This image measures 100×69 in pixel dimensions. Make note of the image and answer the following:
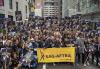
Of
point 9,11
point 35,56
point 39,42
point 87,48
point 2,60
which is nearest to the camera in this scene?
point 2,60

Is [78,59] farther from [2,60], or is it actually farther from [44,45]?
[2,60]

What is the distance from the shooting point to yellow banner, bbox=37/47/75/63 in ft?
64.7

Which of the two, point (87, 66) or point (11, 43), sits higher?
point (11, 43)

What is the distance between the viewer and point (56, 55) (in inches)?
784

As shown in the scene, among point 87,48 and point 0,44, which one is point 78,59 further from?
point 0,44

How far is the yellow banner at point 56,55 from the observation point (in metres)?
19.7

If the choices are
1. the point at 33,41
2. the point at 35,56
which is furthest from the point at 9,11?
the point at 35,56

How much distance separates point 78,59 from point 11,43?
4.60m

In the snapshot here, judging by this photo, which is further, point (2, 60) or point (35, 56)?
point (35, 56)

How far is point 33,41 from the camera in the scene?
943 inches

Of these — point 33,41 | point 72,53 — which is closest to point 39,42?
point 33,41

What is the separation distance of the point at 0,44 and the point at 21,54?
155cm

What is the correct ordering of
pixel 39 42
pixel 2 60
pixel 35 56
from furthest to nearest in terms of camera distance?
pixel 39 42
pixel 35 56
pixel 2 60

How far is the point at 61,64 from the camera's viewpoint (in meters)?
21.7
